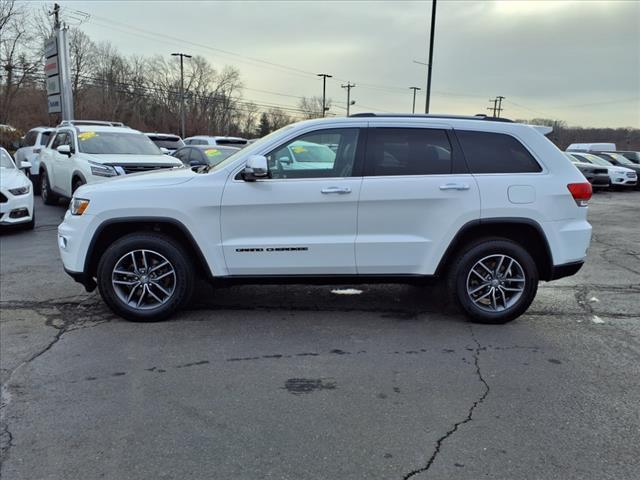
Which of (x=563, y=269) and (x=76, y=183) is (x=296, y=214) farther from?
(x=76, y=183)

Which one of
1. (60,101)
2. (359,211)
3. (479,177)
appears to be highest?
(60,101)

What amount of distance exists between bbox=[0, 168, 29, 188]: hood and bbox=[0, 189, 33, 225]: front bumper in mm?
154

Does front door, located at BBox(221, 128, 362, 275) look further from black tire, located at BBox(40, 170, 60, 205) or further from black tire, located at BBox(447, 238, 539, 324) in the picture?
black tire, located at BBox(40, 170, 60, 205)

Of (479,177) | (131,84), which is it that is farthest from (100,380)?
(131,84)

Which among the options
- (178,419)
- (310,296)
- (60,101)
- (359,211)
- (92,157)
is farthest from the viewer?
(60,101)

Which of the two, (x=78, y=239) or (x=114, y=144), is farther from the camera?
(x=114, y=144)

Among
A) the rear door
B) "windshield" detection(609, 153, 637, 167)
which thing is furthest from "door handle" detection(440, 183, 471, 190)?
"windshield" detection(609, 153, 637, 167)

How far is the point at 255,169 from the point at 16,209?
21.8 ft

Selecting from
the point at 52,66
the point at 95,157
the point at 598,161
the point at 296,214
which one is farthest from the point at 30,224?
the point at 598,161

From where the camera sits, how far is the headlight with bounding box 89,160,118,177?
972 cm

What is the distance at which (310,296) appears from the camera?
5.73 m

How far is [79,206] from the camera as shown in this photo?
474 cm

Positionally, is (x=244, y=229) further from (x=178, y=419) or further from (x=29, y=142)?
(x=29, y=142)

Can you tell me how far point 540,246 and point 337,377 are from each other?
2466 millimetres
